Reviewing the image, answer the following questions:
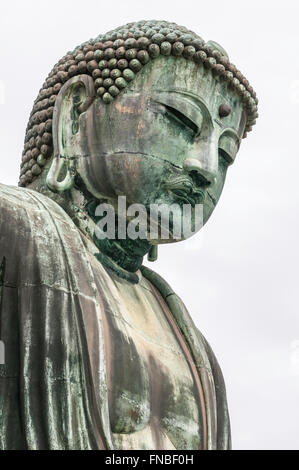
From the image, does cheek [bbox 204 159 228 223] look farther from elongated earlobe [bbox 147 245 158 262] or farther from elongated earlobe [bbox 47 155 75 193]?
elongated earlobe [bbox 47 155 75 193]

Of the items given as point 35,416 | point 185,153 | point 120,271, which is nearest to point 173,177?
point 185,153

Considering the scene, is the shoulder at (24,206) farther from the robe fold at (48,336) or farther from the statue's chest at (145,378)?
the statue's chest at (145,378)

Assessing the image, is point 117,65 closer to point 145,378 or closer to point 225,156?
point 225,156

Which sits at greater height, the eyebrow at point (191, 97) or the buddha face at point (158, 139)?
the eyebrow at point (191, 97)

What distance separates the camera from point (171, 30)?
35.5 ft

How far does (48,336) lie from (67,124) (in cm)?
216

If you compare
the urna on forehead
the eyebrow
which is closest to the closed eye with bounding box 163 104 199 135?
the eyebrow

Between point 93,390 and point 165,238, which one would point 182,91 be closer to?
point 165,238

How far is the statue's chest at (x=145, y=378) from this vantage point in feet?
31.8

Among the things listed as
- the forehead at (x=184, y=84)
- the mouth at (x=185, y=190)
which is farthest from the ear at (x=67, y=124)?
the mouth at (x=185, y=190)

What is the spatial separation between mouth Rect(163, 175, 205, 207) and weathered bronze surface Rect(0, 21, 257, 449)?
Result: 1 centimetres

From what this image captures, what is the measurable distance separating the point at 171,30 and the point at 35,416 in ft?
11.4

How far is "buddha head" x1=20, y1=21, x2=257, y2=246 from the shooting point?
10.5 m

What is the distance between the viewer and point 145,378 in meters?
9.95
